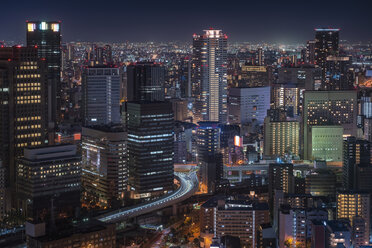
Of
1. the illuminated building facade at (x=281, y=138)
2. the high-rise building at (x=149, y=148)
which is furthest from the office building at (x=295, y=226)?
the illuminated building facade at (x=281, y=138)

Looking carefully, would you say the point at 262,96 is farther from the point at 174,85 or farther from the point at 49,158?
the point at 49,158

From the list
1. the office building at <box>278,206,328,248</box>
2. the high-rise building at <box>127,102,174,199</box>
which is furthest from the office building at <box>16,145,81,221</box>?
the office building at <box>278,206,328,248</box>

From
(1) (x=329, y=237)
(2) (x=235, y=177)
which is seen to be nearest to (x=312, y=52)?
(2) (x=235, y=177)

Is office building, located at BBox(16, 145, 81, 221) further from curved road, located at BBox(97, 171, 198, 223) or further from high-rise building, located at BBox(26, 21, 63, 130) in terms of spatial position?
high-rise building, located at BBox(26, 21, 63, 130)

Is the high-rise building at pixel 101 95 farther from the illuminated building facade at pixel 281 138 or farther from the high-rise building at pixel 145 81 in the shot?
the illuminated building facade at pixel 281 138

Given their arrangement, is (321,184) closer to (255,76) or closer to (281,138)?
(281,138)

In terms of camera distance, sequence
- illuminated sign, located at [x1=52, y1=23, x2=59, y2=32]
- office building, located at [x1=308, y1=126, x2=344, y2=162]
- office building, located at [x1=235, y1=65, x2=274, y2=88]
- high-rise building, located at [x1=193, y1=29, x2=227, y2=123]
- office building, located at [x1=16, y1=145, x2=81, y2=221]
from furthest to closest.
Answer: office building, located at [x1=235, y1=65, x2=274, y2=88]
high-rise building, located at [x1=193, y1=29, x2=227, y2=123]
illuminated sign, located at [x1=52, y1=23, x2=59, y2=32]
office building, located at [x1=308, y1=126, x2=344, y2=162]
office building, located at [x1=16, y1=145, x2=81, y2=221]
